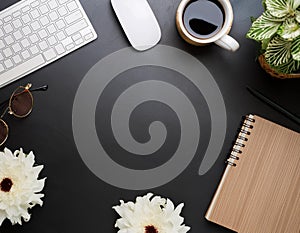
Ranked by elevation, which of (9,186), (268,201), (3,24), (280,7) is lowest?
(9,186)

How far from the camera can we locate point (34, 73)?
3.19 feet

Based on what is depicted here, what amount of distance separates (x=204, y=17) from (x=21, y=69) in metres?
0.34

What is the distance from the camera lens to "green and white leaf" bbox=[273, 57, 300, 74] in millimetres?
862

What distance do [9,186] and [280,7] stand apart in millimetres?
526

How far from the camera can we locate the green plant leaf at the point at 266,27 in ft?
2.69

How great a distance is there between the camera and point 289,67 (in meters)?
0.87

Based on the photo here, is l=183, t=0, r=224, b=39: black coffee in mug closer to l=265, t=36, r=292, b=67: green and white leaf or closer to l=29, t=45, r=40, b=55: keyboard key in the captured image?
l=265, t=36, r=292, b=67: green and white leaf

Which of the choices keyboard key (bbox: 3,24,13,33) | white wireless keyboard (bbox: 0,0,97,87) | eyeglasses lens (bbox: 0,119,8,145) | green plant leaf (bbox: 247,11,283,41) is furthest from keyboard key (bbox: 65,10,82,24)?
green plant leaf (bbox: 247,11,283,41)

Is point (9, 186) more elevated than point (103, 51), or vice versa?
point (103, 51)

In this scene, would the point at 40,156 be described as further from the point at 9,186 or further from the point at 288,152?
the point at 288,152

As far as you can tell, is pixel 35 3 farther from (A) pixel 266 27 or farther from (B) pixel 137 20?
(A) pixel 266 27

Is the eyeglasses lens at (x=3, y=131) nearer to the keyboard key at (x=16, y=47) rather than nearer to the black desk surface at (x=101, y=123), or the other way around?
→ the black desk surface at (x=101, y=123)

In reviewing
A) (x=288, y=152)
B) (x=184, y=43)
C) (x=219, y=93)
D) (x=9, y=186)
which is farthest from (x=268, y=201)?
(x=9, y=186)

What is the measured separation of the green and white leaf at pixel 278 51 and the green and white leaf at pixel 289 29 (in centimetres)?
3
